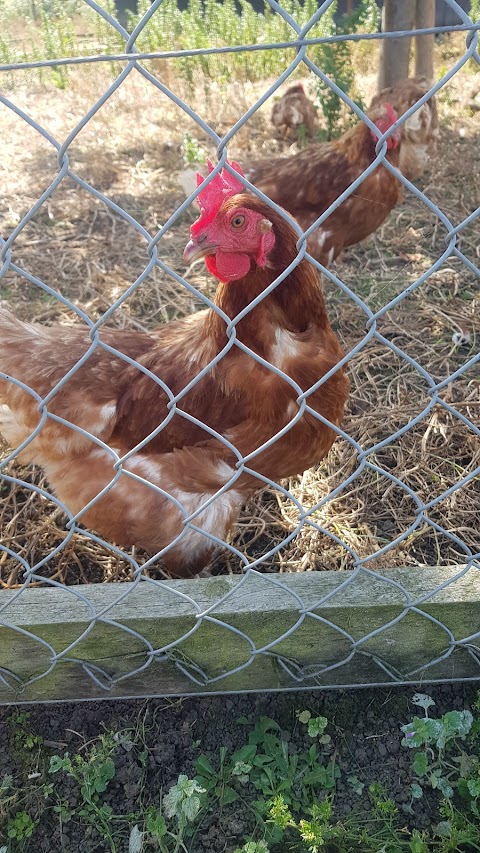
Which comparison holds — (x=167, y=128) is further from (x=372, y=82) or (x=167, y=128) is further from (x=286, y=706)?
(x=286, y=706)

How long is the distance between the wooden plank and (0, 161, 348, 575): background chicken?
12.2 inches

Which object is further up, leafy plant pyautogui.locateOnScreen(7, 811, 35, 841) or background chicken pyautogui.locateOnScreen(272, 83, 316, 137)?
background chicken pyautogui.locateOnScreen(272, 83, 316, 137)

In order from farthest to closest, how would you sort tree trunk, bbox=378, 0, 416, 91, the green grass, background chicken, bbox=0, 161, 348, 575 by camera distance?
the green grass, tree trunk, bbox=378, 0, 416, 91, background chicken, bbox=0, 161, 348, 575

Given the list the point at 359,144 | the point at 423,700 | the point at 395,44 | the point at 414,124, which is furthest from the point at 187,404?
the point at 395,44

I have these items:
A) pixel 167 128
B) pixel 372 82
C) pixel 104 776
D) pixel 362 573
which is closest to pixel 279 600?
pixel 362 573

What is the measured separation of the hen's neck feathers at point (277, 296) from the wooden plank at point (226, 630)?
751 millimetres

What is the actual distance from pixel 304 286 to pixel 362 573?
34.2 inches

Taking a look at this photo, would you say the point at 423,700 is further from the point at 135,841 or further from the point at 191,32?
the point at 191,32

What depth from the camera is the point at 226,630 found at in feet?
5.23

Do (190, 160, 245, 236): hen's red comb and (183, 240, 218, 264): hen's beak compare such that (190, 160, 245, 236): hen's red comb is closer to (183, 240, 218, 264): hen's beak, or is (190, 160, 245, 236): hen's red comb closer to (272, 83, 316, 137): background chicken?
(183, 240, 218, 264): hen's beak

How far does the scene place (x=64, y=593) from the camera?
159 cm

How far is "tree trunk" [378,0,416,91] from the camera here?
429 cm

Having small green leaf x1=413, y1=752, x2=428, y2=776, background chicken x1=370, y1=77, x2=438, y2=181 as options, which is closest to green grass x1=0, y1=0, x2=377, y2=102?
background chicken x1=370, y1=77, x2=438, y2=181

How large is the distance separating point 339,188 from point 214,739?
3035 millimetres
